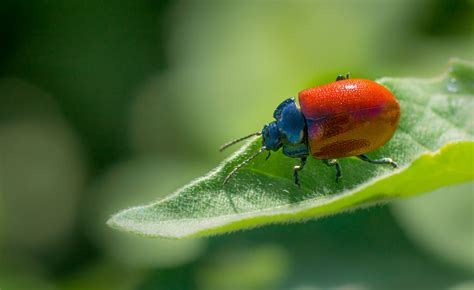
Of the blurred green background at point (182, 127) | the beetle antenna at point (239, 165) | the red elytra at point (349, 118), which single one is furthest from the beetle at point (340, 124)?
the blurred green background at point (182, 127)

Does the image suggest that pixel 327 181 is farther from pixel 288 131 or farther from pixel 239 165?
pixel 288 131

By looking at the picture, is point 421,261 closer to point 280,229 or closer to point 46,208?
point 280,229

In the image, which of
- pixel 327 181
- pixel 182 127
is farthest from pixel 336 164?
pixel 182 127

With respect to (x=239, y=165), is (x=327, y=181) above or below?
below

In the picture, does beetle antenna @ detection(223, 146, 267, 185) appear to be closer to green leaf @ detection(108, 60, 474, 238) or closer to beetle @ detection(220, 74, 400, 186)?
green leaf @ detection(108, 60, 474, 238)

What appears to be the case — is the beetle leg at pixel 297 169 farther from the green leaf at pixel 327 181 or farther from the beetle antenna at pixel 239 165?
the beetle antenna at pixel 239 165

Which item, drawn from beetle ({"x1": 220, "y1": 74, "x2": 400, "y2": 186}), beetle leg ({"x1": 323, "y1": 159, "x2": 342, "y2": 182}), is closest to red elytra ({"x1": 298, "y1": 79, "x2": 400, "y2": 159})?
beetle ({"x1": 220, "y1": 74, "x2": 400, "y2": 186})

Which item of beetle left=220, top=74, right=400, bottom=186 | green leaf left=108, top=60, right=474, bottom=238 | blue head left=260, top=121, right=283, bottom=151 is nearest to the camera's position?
green leaf left=108, top=60, right=474, bottom=238
